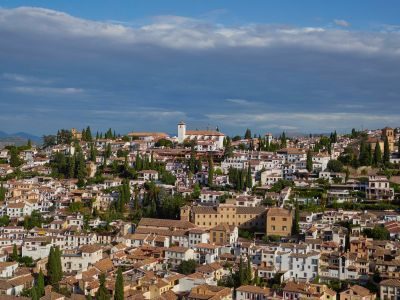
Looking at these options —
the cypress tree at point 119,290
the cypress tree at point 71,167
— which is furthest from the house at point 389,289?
the cypress tree at point 71,167

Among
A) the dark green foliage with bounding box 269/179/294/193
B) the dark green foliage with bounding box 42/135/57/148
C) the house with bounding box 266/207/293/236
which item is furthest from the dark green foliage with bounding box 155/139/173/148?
the house with bounding box 266/207/293/236

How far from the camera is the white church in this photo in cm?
6194

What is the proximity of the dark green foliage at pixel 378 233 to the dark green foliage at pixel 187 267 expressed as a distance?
10.7 m

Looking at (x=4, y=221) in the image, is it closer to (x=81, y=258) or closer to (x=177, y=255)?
(x=81, y=258)

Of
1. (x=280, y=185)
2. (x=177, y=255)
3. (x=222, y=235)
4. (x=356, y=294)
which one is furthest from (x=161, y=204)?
(x=356, y=294)

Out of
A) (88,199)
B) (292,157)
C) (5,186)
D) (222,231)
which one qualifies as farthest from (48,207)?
(292,157)

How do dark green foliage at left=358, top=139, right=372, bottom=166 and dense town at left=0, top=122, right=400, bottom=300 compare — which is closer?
dense town at left=0, top=122, right=400, bottom=300

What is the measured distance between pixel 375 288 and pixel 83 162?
96.4 feet

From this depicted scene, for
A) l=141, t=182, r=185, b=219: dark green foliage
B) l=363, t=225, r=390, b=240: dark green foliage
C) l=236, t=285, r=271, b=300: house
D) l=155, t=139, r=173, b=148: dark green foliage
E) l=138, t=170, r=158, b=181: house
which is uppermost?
l=155, t=139, r=173, b=148: dark green foliage

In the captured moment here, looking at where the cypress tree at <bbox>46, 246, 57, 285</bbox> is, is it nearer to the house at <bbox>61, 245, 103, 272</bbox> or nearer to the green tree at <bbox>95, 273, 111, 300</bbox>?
the house at <bbox>61, 245, 103, 272</bbox>

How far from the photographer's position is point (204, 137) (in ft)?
224

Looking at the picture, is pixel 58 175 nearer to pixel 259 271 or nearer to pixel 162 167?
pixel 162 167

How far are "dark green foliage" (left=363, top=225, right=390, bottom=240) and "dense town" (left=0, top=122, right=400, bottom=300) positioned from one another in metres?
0.07

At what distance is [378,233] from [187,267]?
451 inches
